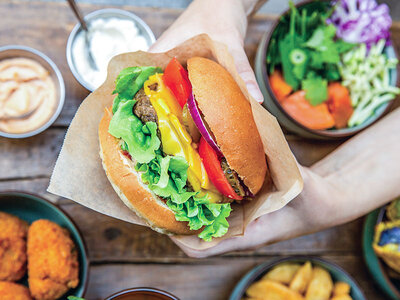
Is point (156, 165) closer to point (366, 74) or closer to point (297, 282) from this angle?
point (297, 282)

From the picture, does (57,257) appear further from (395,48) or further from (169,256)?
(395,48)

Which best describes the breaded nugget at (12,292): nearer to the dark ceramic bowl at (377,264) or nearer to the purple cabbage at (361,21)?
the dark ceramic bowl at (377,264)

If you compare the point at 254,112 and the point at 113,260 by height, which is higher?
the point at 254,112

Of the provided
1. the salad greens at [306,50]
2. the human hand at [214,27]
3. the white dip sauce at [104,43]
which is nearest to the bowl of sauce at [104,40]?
the white dip sauce at [104,43]

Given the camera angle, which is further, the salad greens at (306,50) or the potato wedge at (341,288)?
the salad greens at (306,50)

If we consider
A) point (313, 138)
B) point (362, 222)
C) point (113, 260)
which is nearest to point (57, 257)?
point (113, 260)

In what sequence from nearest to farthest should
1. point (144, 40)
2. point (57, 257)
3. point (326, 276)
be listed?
point (57, 257), point (326, 276), point (144, 40)

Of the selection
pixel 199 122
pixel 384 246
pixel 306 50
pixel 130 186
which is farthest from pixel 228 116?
pixel 384 246
